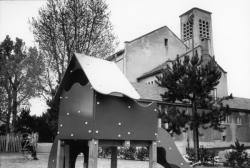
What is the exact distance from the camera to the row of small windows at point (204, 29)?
164ft

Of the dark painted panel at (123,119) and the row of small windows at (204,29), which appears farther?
the row of small windows at (204,29)

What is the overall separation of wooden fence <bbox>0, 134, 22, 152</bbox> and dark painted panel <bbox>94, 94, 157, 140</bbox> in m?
26.1

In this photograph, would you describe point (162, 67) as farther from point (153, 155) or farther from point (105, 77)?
point (105, 77)

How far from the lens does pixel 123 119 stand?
659 cm

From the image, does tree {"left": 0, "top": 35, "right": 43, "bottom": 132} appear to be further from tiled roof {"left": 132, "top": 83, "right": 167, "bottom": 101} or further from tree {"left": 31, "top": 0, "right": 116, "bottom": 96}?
tree {"left": 31, "top": 0, "right": 116, "bottom": 96}

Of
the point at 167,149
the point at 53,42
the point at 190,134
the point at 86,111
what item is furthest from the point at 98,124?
the point at 190,134

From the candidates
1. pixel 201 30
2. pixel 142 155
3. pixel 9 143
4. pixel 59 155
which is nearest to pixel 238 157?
pixel 142 155

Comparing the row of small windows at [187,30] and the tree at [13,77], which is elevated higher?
the row of small windows at [187,30]

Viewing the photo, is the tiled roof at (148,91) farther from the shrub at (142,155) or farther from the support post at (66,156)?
the support post at (66,156)

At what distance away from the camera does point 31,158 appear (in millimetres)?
19781

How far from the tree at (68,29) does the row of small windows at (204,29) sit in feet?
112

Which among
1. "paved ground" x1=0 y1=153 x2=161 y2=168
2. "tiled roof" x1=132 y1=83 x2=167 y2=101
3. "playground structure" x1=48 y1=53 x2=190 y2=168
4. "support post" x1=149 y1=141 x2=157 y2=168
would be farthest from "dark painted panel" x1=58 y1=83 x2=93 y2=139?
"tiled roof" x1=132 y1=83 x2=167 y2=101

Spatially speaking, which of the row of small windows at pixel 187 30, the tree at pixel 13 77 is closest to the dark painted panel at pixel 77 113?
the tree at pixel 13 77

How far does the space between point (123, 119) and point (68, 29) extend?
12.5 metres
